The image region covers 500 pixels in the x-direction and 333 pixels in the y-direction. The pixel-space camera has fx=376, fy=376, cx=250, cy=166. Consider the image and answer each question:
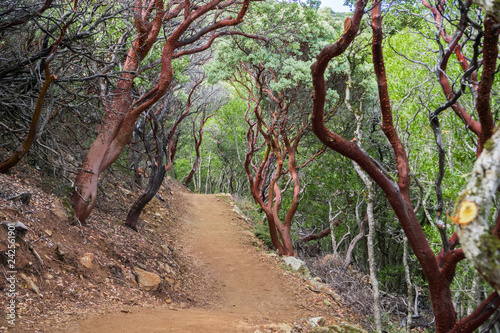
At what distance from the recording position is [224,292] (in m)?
8.64

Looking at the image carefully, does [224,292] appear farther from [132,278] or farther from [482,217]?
[482,217]

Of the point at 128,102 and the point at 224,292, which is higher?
the point at 128,102

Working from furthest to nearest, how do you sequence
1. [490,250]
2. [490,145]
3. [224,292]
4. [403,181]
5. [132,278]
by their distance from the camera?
[224,292], [132,278], [403,181], [490,145], [490,250]

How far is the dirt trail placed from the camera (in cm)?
464

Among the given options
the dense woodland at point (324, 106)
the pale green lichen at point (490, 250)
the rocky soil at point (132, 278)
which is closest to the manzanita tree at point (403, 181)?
the dense woodland at point (324, 106)

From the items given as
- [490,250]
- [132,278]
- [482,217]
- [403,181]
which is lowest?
[132,278]

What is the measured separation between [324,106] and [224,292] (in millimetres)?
5961

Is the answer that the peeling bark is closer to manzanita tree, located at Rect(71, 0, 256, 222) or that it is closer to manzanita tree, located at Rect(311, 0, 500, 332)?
manzanita tree, located at Rect(311, 0, 500, 332)

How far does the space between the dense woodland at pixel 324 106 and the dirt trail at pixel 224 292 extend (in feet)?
4.57

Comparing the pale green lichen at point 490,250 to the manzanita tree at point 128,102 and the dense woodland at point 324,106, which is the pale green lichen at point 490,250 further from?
the manzanita tree at point 128,102

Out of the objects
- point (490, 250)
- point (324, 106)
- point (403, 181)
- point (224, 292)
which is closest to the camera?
point (490, 250)

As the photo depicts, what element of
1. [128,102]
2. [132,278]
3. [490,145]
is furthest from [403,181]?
[128,102]

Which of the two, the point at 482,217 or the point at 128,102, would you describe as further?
the point at 128,102

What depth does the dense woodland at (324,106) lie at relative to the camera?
427 centimetres
